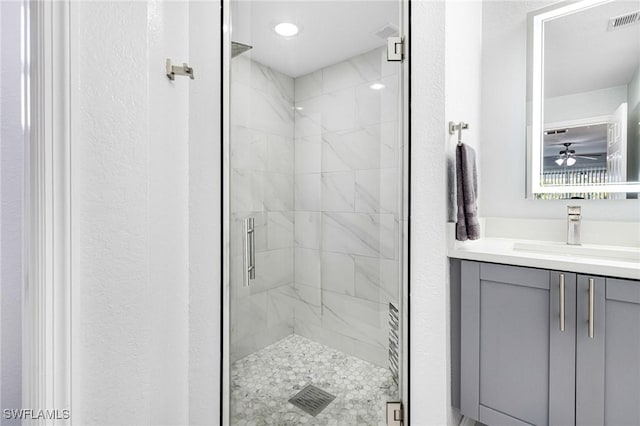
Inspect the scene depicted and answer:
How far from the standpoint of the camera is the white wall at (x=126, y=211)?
87cm

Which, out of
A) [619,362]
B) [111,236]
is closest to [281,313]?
[111,236]

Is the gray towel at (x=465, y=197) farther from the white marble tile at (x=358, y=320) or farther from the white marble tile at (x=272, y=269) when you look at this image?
the white marble tile at (x=272, y=269)

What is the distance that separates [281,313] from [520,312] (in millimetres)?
902

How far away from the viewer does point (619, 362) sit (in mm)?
1015

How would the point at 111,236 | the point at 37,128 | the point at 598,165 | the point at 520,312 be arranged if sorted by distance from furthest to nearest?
the point at 598,165 → the point at 520,312 → the point at 111,236 → the point at 37,128

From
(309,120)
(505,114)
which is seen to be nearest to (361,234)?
(309,120)

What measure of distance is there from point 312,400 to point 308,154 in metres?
0.98

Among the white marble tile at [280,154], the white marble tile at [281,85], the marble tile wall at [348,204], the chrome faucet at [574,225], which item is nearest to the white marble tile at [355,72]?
the marble tile wall at [348,204]

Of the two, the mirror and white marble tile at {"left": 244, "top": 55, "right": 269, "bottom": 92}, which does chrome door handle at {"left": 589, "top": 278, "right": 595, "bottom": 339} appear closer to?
the mirror

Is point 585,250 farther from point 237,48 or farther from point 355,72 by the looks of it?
point 237,48

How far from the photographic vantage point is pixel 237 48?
123cm

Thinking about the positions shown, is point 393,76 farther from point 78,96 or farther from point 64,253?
point 64,253

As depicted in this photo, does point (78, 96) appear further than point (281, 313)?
No

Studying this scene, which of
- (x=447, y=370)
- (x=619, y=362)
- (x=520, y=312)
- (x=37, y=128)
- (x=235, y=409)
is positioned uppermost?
(x=37, y=128)
